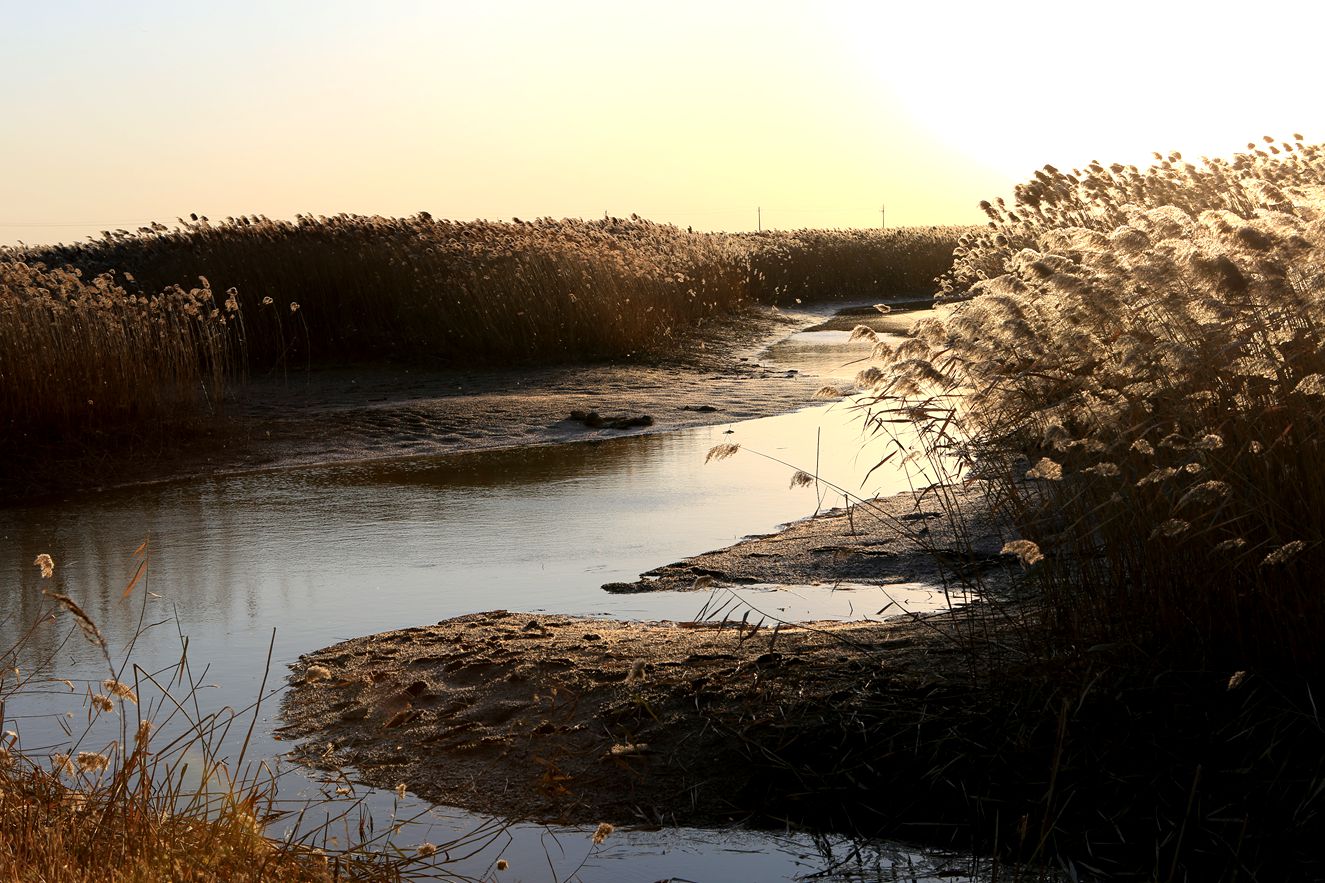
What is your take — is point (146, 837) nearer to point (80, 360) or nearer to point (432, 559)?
point (432, 559)

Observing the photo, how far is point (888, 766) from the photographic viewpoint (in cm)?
436

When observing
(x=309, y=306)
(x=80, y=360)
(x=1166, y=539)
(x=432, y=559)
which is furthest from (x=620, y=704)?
(x=309, y=306)

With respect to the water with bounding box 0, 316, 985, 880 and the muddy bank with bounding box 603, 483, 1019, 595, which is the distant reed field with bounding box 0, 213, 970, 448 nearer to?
the water with bounding box 0, 316, 985, 880

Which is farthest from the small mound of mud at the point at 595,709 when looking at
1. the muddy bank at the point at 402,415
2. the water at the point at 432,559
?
the muddy bank at the point at 402,415

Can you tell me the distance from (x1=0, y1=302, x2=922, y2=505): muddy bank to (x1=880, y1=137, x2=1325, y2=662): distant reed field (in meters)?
8.37

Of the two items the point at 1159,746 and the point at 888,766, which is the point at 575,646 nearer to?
the point at 888,766

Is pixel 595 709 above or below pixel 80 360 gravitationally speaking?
below

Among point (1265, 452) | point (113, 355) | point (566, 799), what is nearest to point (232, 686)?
point (566, 799)

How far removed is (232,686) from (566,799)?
1.88m

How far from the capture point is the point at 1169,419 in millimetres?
4172

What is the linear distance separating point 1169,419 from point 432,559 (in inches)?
189

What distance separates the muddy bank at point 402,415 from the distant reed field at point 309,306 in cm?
37

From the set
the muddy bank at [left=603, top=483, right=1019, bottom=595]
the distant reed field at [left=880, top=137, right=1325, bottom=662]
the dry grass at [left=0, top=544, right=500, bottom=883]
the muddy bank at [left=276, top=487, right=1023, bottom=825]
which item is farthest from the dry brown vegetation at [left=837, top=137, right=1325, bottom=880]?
the muddy bank at [left=603, top=483, right=1019, bottom=595]

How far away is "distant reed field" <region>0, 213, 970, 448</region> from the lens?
1176 cm
